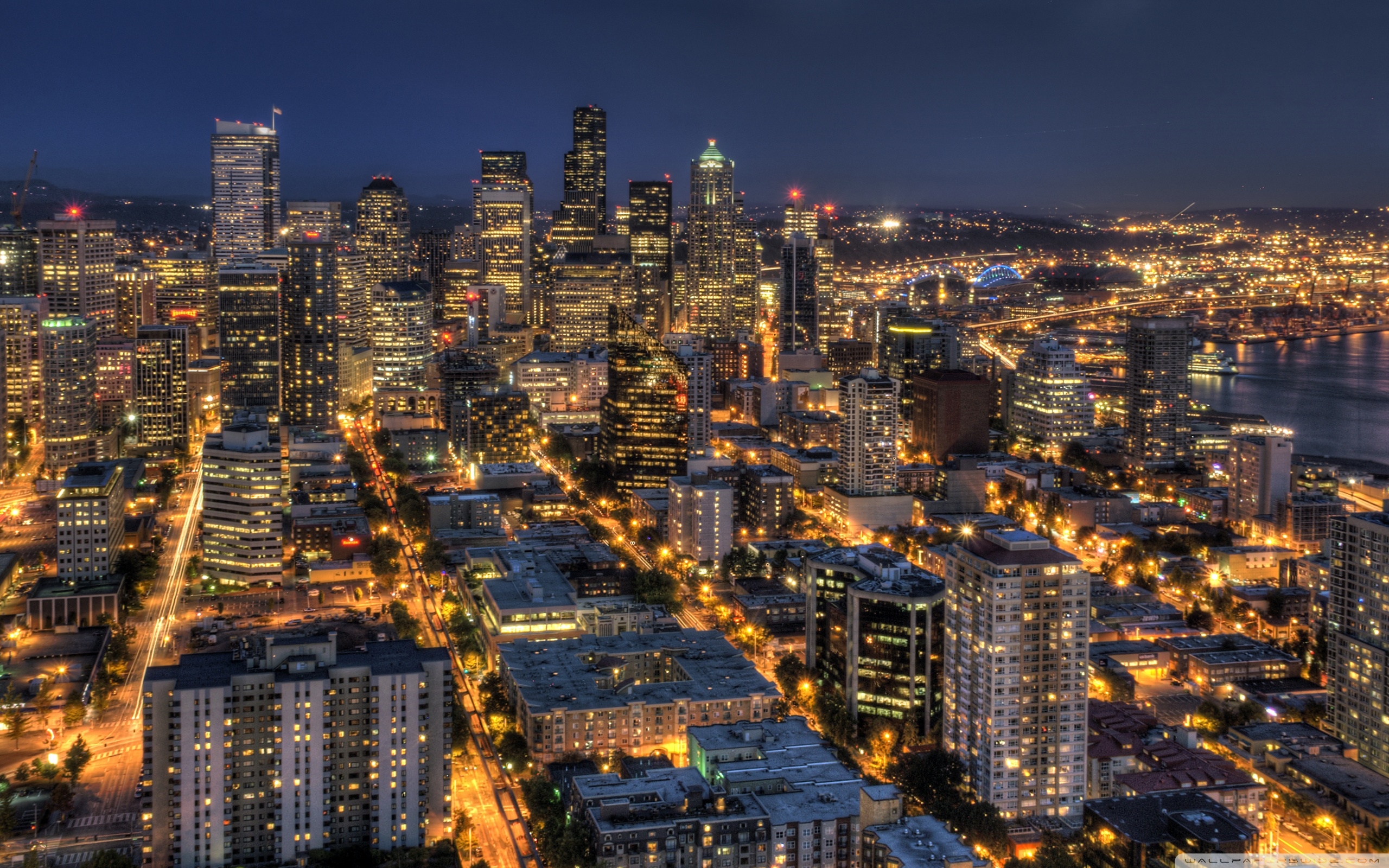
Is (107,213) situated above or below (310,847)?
above

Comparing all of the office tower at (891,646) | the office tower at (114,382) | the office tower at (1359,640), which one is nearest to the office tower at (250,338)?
the office tower at (114,382)

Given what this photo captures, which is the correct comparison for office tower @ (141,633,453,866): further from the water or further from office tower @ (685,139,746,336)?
office tower @ (685,139,746,336)

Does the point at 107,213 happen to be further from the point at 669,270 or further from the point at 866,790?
the point at 866,790

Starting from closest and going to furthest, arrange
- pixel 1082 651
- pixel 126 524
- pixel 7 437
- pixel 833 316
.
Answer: pixel 1082 651
pixel 126 524
pixel 7 437
pixel 833 316

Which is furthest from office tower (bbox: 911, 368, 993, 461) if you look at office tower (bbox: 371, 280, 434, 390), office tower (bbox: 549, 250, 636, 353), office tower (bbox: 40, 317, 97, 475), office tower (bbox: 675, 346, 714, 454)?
office tower (bbox: 40, 317, 97, 475)

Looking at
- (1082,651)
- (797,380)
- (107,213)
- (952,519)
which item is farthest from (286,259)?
(1082,651)

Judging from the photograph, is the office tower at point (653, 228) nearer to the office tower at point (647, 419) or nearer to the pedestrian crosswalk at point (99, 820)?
the office tower at point (647, 419)
